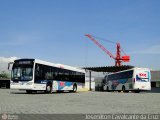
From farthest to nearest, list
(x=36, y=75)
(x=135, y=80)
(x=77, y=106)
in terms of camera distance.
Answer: (x=135, y=80) → (x=36, y=75) → (x=77, y=106)

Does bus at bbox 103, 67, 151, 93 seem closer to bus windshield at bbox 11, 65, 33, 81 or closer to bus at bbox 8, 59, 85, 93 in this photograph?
bus at bbox 8, 59, 85, 93

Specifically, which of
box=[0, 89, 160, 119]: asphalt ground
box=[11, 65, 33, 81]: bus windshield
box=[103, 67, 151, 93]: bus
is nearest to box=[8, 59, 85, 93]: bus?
box=[11, 65, 33, 81]: bus windshield

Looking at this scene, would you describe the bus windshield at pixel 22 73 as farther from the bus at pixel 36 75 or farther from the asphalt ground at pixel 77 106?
the asphalt ground at pixel 77 106

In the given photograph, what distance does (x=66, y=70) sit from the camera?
33250 mm

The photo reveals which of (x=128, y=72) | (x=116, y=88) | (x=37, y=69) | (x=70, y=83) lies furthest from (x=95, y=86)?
(x=37, y=69)

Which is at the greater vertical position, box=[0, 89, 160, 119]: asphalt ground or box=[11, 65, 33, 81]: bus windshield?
box=[11, 65, 33, 81]: bus windshield

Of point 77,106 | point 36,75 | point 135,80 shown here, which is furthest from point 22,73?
point 135,80

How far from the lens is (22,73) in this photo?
89.5 feet

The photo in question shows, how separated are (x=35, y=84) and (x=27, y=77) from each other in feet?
2.83

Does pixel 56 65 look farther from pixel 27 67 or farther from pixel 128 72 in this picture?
pixel 128 72

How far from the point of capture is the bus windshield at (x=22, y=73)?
2692 centimetres

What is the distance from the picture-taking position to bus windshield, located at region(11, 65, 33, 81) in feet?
88.3

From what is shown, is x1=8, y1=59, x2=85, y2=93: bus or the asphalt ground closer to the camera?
the asphalt ground

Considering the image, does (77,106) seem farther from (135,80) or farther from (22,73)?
(135,80)
